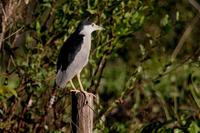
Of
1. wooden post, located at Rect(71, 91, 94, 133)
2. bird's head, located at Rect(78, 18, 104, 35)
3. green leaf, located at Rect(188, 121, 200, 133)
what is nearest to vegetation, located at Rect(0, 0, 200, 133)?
green leaf, located at Rect(188, 121, 200, 133)

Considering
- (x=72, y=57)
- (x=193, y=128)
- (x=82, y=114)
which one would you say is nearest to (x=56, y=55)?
(x=72, y=57)

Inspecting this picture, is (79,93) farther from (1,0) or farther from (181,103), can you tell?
(181,103)

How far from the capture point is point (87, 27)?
19.5 ft

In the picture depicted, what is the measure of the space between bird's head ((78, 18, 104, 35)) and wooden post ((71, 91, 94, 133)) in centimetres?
110

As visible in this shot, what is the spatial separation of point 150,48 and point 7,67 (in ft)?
4.24

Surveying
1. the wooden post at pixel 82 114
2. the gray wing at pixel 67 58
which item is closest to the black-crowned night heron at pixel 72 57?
the gray wing at pixel 67 58

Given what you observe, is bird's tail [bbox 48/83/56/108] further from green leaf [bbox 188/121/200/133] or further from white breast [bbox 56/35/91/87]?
green leaf [bbox 188/121/200/133]

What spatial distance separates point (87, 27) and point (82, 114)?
132 cm

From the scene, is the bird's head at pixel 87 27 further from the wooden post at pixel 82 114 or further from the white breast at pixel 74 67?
the wooden post at pixel 82 114

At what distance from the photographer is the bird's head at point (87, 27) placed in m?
5.91

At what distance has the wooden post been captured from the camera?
4785 millimetres

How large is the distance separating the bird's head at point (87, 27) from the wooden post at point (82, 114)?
110 cm

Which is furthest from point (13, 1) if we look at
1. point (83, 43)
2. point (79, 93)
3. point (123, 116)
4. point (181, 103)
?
point (181, 103)

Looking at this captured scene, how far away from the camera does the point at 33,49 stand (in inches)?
250
